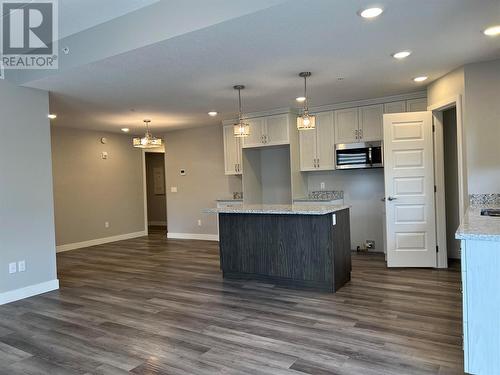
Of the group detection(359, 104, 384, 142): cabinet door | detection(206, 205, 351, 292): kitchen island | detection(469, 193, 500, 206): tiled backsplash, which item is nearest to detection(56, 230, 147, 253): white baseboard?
detection(206, 205, 351, 292): kitchen island

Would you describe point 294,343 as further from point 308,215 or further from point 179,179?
point 179,179

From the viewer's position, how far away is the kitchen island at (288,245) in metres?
4.05

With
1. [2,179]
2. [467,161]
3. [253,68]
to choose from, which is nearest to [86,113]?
[2,179]

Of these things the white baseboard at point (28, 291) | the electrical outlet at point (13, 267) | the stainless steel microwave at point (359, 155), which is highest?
the stainless steel microwave at point (359, 155)

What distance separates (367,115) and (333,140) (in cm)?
67

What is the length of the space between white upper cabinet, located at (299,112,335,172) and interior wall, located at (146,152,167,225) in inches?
236

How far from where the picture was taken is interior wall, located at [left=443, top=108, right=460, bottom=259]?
5262 mm

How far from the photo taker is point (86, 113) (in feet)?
20.0

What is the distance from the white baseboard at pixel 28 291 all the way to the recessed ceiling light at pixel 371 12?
15.0ft

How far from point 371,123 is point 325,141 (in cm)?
80

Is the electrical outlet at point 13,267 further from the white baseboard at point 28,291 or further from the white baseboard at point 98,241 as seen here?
the white baseboard at point 98,241

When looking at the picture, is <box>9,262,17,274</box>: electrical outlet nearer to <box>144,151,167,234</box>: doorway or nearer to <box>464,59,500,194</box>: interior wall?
<box>464,59,500,194</box>: interior wall

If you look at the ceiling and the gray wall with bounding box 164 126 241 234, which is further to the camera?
the gray wall with bounding box 164 126 241 234

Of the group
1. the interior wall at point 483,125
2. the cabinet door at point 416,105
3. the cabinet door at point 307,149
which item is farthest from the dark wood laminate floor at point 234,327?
the cabinet door at point 416,105
